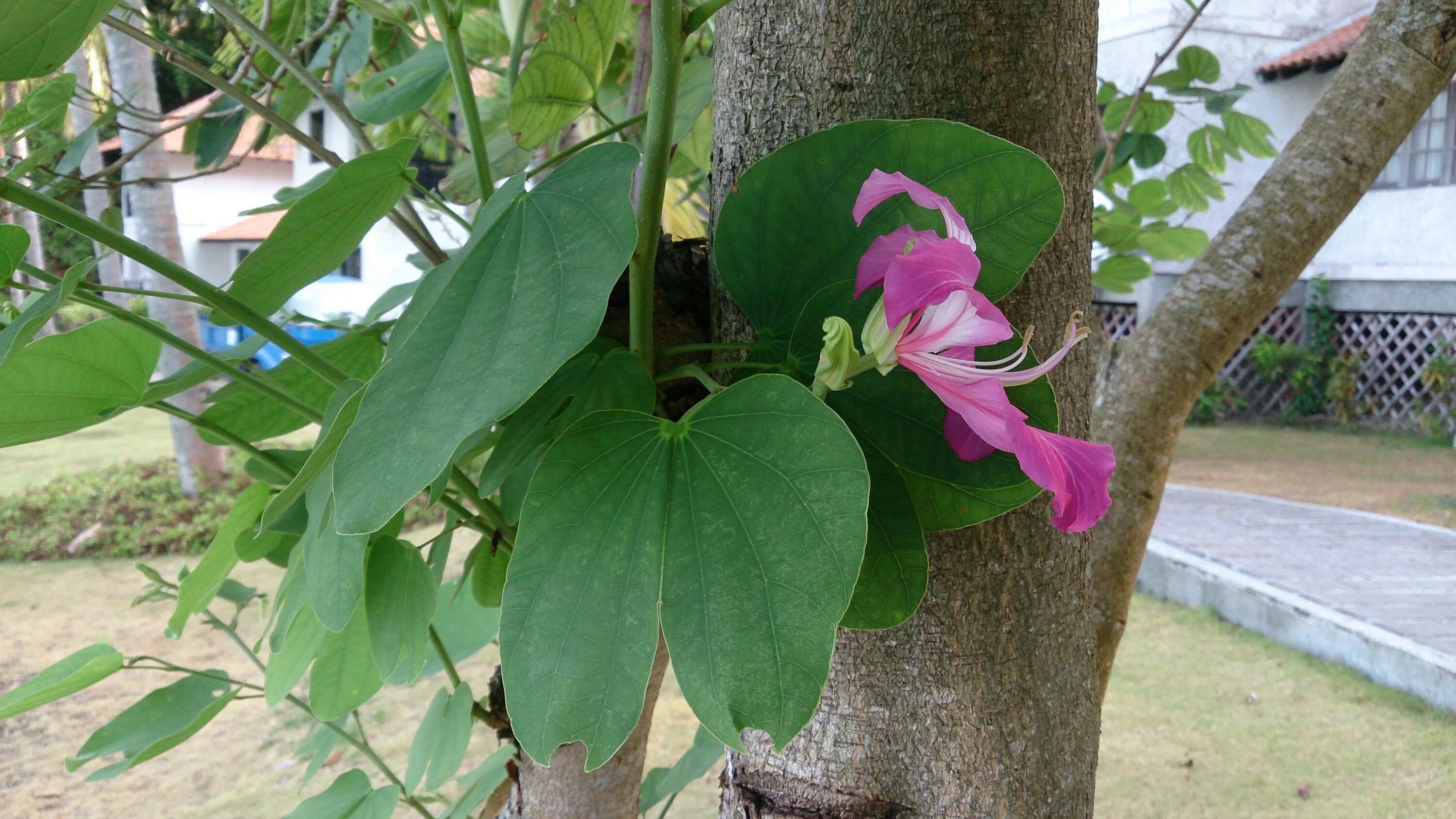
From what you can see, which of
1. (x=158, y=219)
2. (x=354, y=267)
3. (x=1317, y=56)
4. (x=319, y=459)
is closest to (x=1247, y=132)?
(x=319, y=459)

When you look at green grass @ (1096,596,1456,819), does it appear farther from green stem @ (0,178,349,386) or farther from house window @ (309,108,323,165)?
house window @ (309,108,323,165)

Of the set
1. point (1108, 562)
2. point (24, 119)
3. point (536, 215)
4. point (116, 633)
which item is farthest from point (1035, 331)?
point (116, 633)

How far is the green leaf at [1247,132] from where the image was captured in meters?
1.25

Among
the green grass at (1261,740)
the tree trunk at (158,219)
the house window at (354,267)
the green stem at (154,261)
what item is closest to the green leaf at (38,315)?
the green stem at (154,261)

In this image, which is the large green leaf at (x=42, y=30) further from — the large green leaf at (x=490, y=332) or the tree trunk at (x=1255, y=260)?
the tree trunk at (x=1255, y=260)

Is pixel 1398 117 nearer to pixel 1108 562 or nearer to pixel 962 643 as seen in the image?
pixel 1108 562

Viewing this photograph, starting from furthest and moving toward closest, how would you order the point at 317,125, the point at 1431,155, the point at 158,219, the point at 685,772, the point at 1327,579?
the point at 317,125 → the point at 1431,155 → the point at 158,219 → the point at 1327,579 → the point at 685,772

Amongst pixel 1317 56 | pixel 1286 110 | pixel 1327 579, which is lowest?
pixel 1327 579

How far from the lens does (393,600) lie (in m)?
0.45

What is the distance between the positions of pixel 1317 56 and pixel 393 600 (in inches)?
271

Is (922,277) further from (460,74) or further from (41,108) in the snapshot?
(41,108)

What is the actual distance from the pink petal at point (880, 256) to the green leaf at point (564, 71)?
20 cm

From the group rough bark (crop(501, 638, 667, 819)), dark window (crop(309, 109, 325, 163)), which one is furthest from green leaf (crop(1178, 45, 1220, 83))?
dark window (crop(309, 109, 325, 163))

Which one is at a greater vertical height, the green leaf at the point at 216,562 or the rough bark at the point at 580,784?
the green leaf at the point at 216,562
